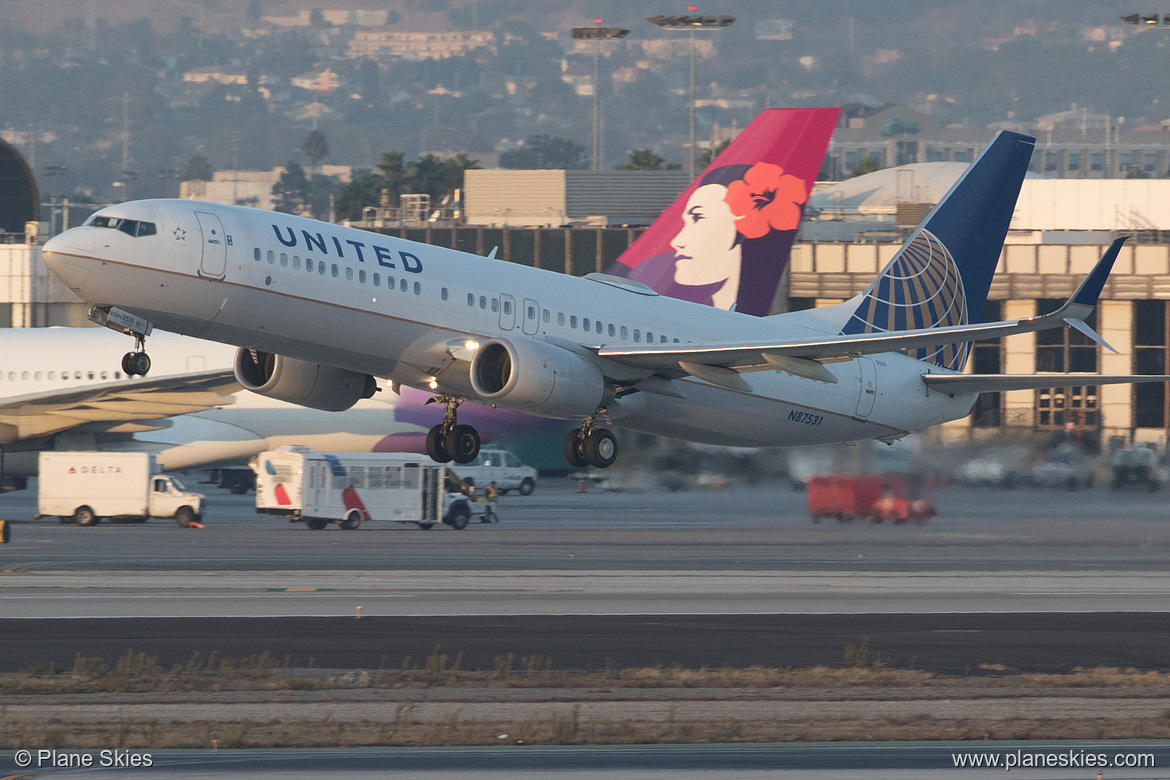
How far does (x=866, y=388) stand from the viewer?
42406 mm

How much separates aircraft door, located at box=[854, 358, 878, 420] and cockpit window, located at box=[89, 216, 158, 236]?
20.3 m

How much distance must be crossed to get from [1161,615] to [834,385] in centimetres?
1142

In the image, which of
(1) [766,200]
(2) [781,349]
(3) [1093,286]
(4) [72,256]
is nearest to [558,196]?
(1) [766,200]

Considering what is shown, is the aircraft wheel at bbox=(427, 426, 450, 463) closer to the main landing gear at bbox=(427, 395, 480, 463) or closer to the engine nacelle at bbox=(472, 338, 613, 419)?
the main landing gear at bbox=(427, 395, 480, 463)

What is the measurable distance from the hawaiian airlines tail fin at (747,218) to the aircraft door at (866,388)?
2159 centimetres

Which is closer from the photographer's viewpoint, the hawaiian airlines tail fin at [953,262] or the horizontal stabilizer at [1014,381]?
the horizontal stabilizer at [1014,381]

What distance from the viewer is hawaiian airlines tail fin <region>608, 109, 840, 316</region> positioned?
64.4m

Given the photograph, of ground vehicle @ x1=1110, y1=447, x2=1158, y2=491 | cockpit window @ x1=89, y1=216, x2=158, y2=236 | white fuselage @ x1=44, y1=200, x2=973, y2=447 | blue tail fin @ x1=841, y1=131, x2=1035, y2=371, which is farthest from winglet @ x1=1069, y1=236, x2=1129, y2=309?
ground vehicle @ x1=1110, y1=447, x2=1158, y2=491

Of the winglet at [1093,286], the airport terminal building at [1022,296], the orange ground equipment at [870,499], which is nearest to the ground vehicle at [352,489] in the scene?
the orange ground equipment at [870,499]

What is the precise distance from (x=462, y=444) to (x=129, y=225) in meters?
9.75

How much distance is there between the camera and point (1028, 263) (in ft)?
290

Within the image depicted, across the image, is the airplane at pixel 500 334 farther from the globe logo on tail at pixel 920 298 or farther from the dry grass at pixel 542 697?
the dry grass at pixel 542 697

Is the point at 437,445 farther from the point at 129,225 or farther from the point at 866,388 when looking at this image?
the point at 866,388

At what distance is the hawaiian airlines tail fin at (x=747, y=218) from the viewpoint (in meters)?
64.4
